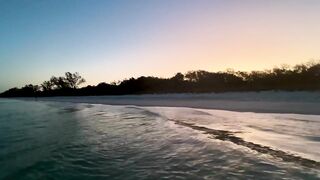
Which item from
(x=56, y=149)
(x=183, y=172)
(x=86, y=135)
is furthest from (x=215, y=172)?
(x=86, y=135)

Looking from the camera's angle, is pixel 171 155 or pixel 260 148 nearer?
pixel 171 155

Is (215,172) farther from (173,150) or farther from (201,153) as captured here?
(173,150)

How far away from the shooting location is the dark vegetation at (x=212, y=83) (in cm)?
4403

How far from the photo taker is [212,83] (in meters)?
62.7

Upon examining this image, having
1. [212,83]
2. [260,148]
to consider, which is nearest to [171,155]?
[260,148]

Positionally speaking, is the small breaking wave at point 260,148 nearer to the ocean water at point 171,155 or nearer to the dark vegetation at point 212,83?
the ocean water at point 171,155

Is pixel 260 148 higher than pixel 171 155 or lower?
higher

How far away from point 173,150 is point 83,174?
339 cm

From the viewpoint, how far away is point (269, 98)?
35375 millimetres

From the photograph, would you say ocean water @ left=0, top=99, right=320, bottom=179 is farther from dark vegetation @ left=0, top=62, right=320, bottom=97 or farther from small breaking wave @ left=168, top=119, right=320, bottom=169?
dark vegetation @ left=0, top=62, right=320, bottom=97

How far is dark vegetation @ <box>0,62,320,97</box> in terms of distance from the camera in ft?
144

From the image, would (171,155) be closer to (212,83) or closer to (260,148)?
(260,148)

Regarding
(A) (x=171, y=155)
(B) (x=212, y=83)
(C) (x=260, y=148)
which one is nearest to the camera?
(A) (x=171, y=155)

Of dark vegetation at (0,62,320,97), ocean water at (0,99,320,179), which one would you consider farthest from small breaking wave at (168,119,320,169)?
dark vegetation at (0,62,320,97)
